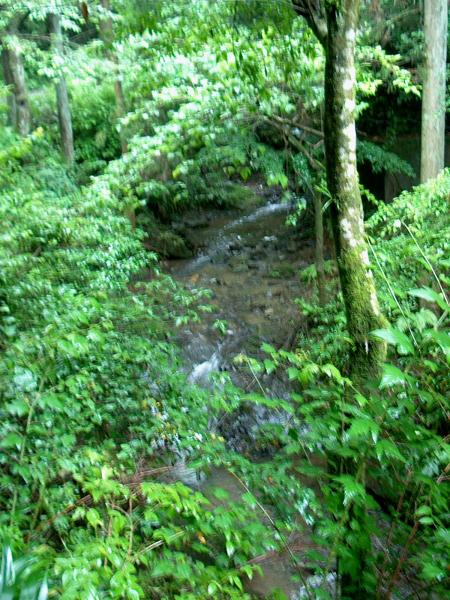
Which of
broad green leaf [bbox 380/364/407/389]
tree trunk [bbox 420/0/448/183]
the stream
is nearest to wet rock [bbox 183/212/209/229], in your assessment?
the stream

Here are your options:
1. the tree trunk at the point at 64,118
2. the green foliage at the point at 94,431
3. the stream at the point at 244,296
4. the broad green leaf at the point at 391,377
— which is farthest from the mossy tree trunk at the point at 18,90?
the broad green leaf at the point at 391,377

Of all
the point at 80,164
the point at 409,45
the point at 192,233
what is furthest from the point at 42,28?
the point at 409,45

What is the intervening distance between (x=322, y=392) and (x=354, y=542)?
751mm

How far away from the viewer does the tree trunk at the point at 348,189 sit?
3.74 metres

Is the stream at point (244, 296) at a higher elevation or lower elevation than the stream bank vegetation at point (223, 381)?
lower

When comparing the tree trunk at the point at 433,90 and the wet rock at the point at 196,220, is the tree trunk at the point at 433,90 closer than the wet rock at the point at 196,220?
Yes

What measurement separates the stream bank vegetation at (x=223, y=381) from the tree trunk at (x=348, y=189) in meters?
0.01

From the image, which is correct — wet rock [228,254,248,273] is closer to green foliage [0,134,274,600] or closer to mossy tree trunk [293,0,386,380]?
green foliage [0,134,274,600]

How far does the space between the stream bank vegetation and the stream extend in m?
0.14

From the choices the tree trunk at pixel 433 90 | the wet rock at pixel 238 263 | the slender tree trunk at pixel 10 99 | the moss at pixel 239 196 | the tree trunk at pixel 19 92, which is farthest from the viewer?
the moss at pixel 239 196

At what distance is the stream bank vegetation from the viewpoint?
2.52 m

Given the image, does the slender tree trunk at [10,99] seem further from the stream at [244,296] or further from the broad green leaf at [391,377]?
the broad green leaf at [391,377]

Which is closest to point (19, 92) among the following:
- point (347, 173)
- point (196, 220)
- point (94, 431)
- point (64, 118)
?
point (64, 118)

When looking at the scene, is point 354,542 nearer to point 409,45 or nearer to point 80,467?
point 80,467
